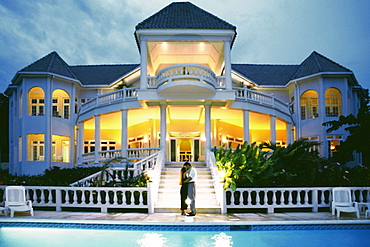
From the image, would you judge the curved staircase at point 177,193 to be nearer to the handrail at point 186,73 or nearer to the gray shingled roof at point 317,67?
the handrail at point 186,73

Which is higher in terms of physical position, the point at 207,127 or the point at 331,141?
the point at 207,127

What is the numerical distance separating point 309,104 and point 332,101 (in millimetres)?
1534

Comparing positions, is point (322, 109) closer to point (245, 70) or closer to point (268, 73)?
point (268, 73)

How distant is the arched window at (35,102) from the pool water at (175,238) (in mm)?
17105

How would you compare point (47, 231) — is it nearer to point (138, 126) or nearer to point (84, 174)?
point (84, 174)

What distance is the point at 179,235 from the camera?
32.9 feet

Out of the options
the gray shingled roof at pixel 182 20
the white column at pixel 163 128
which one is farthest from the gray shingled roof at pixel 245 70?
the white column at pixel 163 128

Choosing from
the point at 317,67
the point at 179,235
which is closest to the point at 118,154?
the point at 179,235

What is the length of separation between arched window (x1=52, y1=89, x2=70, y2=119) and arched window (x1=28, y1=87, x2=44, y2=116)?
103 centimetres

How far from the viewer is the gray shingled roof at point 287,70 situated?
26.3 m

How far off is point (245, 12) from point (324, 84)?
155284 millimetres

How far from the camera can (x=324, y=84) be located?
2608cm

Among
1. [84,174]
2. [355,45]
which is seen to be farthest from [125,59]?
[84,174]

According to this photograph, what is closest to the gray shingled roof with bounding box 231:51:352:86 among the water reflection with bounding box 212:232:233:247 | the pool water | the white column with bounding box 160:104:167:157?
the white column with bounding box 160:104:167:157
